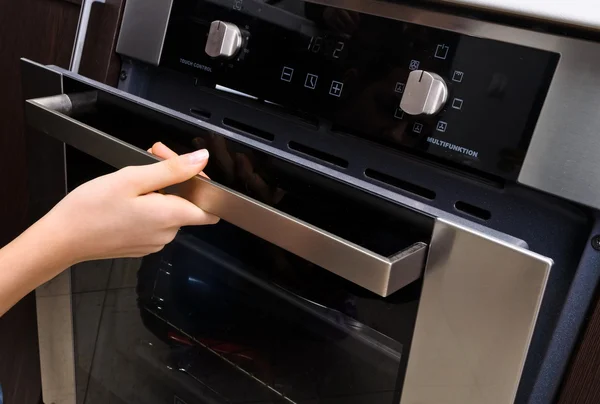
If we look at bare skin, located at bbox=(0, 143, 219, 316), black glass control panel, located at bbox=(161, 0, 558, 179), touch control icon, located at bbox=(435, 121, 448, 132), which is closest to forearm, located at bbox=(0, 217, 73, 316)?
bare skin, located at bbox=(0, 143, 219, 316)

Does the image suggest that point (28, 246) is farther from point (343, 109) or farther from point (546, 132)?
point (546, 132)

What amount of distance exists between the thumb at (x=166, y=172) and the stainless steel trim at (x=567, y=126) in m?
0.24

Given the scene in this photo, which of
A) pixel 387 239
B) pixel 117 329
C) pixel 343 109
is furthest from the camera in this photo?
pixel 117 329

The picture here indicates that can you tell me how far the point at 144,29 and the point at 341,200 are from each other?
1.13 ft

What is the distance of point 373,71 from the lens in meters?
0.46

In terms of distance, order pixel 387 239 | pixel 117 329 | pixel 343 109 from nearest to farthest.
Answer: pixel 387 239 < pixel 343 109 < pixel 117 329

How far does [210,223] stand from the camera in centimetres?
46

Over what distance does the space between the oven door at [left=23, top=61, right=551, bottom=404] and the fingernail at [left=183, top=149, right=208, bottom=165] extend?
0.01 metres

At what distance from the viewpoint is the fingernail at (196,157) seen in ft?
1.43

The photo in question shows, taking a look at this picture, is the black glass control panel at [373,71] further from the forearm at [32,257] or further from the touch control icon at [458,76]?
the forearm at [32,257]

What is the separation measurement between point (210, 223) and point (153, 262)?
5.9 inches

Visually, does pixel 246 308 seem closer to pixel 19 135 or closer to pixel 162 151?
pixel 162 151

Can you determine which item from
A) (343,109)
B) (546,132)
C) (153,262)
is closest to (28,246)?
(153,262)

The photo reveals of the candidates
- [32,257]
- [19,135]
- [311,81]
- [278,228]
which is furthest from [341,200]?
[19,135]
